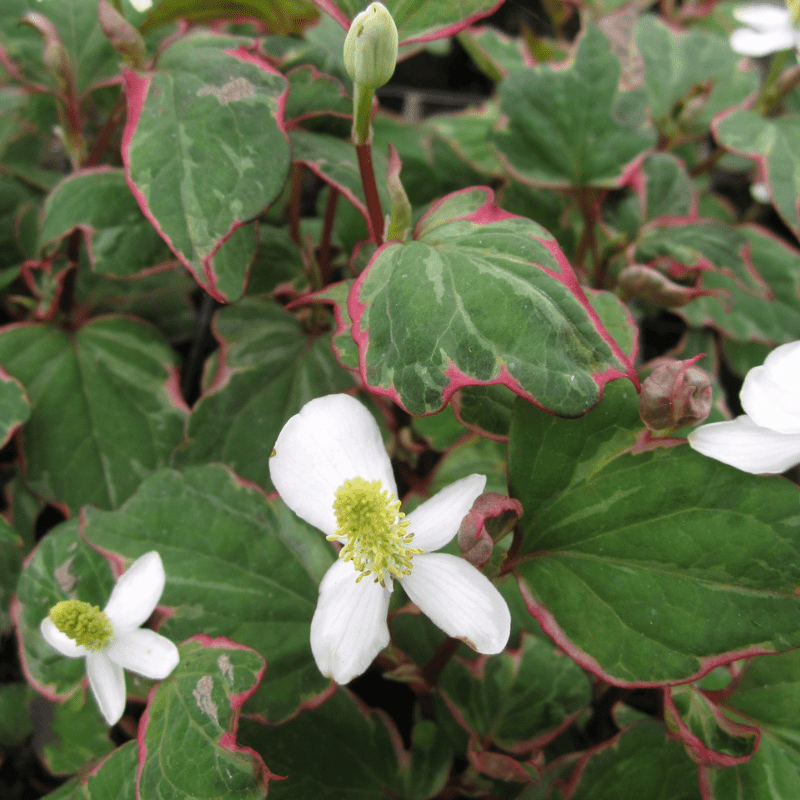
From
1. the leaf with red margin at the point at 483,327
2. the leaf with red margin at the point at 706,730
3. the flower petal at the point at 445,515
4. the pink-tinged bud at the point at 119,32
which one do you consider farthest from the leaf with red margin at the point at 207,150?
the leaf with red margin at the point at 706,730

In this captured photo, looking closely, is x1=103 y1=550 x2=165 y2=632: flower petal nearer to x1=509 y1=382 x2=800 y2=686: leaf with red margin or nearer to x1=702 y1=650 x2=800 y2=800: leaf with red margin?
x1=509 y1=382 x2=800 y2=686: leaf with red margin

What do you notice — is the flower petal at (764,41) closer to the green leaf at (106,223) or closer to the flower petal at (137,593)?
the green leaf at (106,223)

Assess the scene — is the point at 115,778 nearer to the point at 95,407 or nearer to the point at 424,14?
the point at 95,407

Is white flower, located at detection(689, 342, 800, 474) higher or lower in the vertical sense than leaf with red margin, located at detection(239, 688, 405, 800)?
higher

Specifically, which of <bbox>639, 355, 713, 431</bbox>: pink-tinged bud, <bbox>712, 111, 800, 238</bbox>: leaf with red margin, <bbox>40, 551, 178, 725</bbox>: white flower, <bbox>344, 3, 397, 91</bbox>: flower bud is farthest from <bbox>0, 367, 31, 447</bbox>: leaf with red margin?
<bbox>712, 111, 800, 238</bbox>: leaf with red margin

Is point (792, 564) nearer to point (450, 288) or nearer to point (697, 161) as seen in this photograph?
point (450, 288)

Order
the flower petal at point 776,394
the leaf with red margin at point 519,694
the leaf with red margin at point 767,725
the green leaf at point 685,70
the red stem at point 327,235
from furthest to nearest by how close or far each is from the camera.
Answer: the green leaf at point 685,70 → the red stem at point 327,235 → the leaf with red margin at point 519,694 → the leaf with red margin at point 767,725 → the flower petal at point 776,394

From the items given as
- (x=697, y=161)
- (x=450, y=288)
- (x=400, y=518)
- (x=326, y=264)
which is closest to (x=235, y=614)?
(x=400, y=518)
